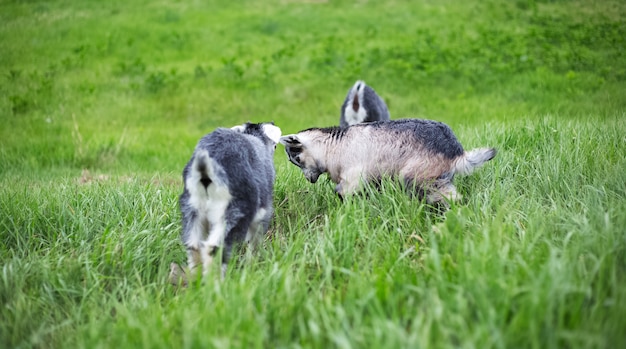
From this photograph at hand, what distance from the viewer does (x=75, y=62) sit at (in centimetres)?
1117

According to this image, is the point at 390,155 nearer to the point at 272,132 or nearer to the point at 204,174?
the point at 272,132

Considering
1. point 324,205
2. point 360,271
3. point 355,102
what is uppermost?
point 355,102

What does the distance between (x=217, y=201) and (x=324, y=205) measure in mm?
1417

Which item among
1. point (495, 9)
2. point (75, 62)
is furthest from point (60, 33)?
point (495, 9)

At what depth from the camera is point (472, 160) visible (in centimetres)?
380

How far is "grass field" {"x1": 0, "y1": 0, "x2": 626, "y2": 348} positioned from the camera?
234 cm

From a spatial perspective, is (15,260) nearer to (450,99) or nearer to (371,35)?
(450,99)

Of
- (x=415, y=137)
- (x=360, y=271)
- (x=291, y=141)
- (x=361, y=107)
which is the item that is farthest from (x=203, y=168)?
(x=361, y=107)

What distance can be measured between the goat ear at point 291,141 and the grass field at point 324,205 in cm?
43

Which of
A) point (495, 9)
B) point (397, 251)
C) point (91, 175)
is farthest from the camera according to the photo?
point (495, 9)

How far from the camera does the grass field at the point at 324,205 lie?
234 centimetres

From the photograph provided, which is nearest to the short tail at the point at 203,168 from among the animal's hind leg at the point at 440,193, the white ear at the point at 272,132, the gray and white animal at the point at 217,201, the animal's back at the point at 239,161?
the gray and white animal at the point at 217,201

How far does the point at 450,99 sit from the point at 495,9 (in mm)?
5722

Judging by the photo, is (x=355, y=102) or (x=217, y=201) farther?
(x=355, y=102)
